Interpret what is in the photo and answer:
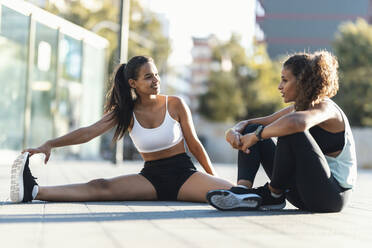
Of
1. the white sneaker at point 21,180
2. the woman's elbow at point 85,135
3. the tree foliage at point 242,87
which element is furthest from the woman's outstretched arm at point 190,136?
the tree foliage at point 242,87

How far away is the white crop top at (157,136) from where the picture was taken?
607cm

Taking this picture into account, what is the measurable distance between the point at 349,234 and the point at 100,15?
34794mm

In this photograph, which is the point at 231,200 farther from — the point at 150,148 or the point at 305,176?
the point at 150,148

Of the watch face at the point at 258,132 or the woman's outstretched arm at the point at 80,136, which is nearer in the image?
the watch face at the point at 258,132

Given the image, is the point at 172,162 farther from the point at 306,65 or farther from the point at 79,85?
the point at 79,85

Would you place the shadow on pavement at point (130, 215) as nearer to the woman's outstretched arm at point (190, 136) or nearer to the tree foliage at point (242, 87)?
the woman's outstretched arm at point (190, 136)

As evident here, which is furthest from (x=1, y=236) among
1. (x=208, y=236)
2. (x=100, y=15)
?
(x=100, y=15)

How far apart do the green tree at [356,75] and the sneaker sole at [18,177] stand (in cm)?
3351

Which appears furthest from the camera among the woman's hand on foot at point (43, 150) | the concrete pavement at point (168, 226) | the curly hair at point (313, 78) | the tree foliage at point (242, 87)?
the tree foliage at point (242, 87)

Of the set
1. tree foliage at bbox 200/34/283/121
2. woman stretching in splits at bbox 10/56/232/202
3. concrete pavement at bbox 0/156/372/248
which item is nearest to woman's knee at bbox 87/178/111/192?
woman stretching in splits at bbox 10/56/232/202

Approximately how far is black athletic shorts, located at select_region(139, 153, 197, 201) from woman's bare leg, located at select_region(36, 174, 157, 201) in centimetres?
7

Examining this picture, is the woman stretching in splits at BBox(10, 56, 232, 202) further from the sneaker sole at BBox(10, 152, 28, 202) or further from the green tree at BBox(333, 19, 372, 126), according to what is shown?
the green tree at BBox(333, 19, 372, 126)

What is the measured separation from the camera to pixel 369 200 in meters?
7.69

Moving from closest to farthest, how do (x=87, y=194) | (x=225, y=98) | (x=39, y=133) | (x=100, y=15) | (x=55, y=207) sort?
(x=55, y=207)
(x=87, y=194)
(x=39, y=133)
(x=100, y=15)
(x=225, y=98)
